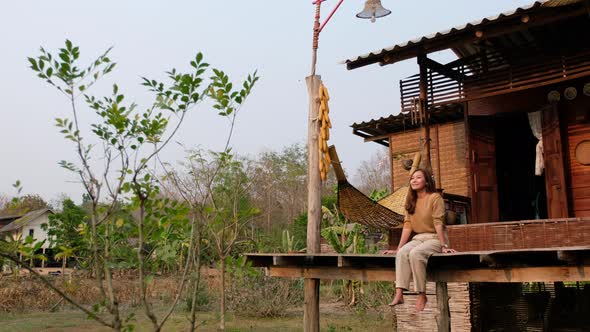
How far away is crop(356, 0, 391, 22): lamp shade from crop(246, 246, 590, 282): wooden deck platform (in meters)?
2.64

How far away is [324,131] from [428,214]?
4.51 feet

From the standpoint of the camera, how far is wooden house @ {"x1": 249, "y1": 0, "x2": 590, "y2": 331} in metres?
4.87

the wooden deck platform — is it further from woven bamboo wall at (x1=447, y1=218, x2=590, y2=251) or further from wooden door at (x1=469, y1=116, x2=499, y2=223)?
wooden door at (x1=469, y1=116, x2=499, y2=223)

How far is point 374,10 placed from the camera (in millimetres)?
5641

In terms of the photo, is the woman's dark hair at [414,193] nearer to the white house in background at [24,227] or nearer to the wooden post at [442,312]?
the wooden post at [442,312]

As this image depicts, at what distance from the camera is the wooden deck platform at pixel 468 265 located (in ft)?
12.8

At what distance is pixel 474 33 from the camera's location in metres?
5.98

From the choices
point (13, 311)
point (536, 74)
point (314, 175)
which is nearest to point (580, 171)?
point (536, 74)

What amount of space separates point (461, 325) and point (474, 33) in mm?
3833

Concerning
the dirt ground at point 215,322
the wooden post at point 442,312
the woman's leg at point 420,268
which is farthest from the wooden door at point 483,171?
the woman's leg at point 420,268

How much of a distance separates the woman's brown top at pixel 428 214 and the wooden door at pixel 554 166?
2.91m

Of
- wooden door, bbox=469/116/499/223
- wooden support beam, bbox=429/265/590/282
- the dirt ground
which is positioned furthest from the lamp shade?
the dirt ground

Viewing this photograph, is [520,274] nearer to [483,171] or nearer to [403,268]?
[403,268]

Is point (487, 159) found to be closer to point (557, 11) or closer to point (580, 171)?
point (580, 171)
